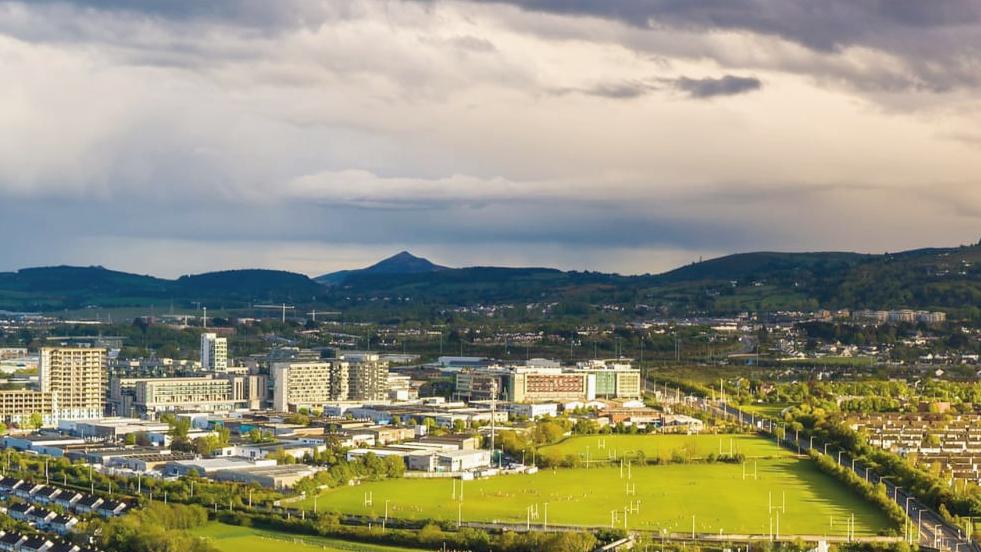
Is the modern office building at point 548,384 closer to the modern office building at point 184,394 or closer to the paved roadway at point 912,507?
the modern office building at point 184,394

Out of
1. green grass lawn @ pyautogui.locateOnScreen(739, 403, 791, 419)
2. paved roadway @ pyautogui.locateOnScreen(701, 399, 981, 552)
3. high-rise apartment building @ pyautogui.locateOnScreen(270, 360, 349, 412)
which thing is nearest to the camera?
paved roadway @ pyautogui.locateOnScreen(701, 399, 981, 552)

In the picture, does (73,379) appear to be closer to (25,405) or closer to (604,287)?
(25,405)

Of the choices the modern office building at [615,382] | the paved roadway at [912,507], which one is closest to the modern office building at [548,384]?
the modern office building at [615,382]

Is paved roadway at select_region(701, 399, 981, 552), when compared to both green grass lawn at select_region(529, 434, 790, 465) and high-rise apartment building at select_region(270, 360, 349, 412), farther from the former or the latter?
high-rise apartment building at select_region(270, 360, 349, 412)

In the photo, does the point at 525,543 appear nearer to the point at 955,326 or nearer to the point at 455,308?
the point at 955,326

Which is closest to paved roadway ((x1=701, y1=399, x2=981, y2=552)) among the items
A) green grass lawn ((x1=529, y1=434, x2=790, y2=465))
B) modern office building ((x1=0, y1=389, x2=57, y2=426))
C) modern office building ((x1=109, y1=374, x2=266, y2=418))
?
green grass lawn ((x1=529, y1=434, x2=790, y2=465))

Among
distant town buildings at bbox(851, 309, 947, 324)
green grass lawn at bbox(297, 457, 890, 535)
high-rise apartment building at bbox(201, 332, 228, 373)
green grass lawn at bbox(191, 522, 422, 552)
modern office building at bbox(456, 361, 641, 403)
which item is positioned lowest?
green grass lawn at bbox(191, 522, 422, 552)

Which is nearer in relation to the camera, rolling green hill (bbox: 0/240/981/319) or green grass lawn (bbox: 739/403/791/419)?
green grass lawn (bbox: 739/403/791/419)

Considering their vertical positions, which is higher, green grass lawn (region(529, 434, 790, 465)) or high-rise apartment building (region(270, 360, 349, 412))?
high-rise apartment building (region(270, 360, 349, 412))
